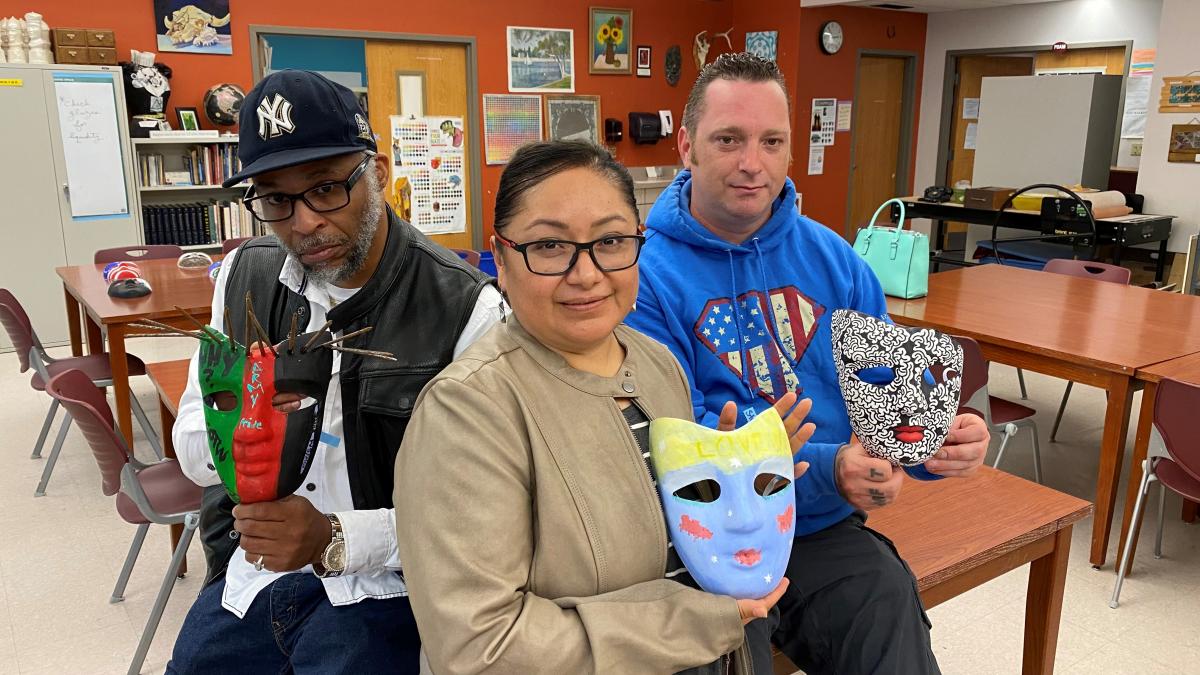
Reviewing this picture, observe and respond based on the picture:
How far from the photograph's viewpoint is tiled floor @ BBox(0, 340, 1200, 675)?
2.50 m

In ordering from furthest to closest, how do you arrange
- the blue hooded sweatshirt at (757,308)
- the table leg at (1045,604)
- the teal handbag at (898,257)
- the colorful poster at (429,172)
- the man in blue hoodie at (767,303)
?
1. the colorful poster at (429,172)
2. the teal handbag at (898,257)
3. the table leg at (1045,604)
4. the blue hooded sweatshirt at (757,308)
5. the man in blue hoodie at (767,303)

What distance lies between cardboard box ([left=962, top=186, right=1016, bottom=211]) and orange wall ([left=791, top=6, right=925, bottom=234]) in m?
2.48

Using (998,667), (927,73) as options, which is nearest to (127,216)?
(998,667)

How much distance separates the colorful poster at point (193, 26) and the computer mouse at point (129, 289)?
9.93 ft

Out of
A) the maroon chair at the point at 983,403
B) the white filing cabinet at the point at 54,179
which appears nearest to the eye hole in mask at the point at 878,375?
the maroon chair at the point at 983,403

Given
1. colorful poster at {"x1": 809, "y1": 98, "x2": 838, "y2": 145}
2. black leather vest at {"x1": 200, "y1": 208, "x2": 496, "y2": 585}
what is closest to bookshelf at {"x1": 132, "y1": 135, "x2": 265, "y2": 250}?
black leather vest at {"x1": 200, "y1": 208, "x2": 496, "y2": 585}

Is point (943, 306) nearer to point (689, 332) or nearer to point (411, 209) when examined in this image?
point (689, 332)

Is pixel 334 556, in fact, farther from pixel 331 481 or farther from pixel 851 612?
pixel 851 612

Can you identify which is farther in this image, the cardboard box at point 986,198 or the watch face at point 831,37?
the watch face at point 831,37

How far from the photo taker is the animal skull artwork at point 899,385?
1292 millimetres

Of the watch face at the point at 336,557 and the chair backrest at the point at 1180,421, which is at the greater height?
the watch face at the point at 336,557

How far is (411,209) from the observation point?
24.1 ft

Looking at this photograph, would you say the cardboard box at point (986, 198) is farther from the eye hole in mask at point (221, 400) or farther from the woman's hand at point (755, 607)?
the eye hole in mask at point (221, 400)

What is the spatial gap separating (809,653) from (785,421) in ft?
1.67
